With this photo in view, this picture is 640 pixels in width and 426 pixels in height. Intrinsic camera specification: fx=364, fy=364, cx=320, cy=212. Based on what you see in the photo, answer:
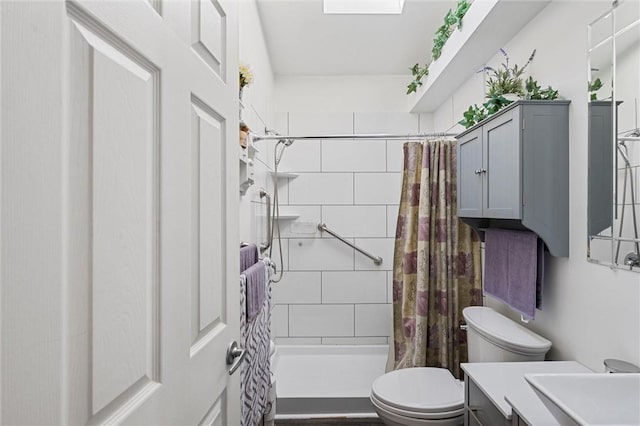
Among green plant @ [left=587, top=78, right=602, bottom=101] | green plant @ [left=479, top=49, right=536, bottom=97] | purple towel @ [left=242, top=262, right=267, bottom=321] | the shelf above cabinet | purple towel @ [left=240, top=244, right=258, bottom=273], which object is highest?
the shelf above cabinet

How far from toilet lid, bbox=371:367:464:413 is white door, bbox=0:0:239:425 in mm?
1066

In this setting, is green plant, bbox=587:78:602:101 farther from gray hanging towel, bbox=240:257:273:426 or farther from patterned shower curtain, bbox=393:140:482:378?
gray hanging towel, bbox=240:257:273:426

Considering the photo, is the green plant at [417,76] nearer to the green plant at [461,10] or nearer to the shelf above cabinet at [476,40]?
the shelf above cabinet at [476,40]

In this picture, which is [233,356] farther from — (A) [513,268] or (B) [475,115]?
(B) [475,115]

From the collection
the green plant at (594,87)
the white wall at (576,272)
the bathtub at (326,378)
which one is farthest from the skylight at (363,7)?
the bathtub at (326,378)

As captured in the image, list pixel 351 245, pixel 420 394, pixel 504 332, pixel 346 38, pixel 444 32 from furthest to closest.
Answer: pixel 351 245, pixel 346 38, pixel 444 32, pixel 420 394, pixel 504 332

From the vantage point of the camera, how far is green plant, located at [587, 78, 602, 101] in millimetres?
1252

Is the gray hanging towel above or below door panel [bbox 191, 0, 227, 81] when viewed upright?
below

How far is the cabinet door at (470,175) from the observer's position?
1.77 meters

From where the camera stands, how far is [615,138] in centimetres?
119

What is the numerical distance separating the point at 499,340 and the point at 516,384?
0.32 metres

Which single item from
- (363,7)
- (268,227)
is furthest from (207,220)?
(363,7)

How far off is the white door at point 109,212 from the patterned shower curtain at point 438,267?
1.51m

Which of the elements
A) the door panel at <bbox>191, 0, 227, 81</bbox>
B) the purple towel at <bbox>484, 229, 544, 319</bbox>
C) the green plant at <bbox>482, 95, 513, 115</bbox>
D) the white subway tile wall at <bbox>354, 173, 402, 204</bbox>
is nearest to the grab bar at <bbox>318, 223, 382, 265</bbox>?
the white subway tile wall at <bbox>354, 173, 402, 204</bbox>
